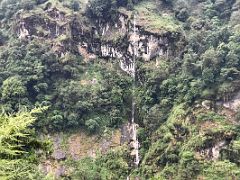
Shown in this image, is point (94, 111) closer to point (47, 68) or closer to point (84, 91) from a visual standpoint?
point (84, 91)

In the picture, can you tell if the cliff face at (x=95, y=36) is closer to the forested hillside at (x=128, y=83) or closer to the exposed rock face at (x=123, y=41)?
the exposed rock face at (x=123, y=41)

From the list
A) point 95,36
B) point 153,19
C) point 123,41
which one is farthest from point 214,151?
point 95,36

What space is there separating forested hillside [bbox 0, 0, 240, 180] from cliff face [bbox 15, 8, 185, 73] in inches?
4.5

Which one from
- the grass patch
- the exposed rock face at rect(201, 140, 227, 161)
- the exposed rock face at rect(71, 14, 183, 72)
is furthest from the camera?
the grass patch

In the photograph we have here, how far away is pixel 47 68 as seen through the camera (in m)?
43.5

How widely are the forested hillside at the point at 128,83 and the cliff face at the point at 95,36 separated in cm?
11

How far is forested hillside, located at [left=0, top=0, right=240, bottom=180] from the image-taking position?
36.2m

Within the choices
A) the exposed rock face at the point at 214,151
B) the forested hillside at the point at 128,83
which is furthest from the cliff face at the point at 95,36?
the exposed rock face at the point at 214,151

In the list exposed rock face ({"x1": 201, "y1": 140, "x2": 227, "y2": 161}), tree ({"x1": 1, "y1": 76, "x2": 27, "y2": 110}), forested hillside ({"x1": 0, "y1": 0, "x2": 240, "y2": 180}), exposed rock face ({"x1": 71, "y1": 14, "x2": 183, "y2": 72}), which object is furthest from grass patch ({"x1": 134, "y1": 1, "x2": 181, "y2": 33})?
tree ({"x1": 1, "y1": 76, "x2": 27, "y2": 110})

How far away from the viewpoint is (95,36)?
157 feet

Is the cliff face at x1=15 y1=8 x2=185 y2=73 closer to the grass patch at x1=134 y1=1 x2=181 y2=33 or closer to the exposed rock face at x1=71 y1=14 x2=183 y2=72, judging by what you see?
the exposed rock face at x1=71 y1=14 x2=183 y2=72

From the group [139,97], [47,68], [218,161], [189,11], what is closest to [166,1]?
[189,11]

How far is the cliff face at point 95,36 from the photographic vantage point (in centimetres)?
4503

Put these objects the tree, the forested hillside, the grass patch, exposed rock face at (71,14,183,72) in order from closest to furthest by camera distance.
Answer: the forested hillside < the tree < exposed rock face at (71,14,183,72) < the grass patch
